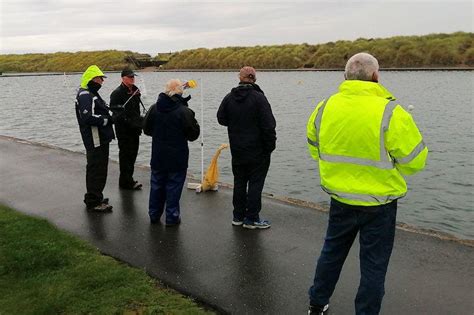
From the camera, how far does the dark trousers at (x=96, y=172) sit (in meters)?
7.50

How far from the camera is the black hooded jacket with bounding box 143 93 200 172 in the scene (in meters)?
6.50

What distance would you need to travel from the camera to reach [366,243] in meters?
3.91

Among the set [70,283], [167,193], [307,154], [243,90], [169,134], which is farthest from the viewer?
[307,154]

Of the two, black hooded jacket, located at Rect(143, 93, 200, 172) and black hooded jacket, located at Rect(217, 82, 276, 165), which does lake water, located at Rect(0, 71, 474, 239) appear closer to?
black hooded jacket, located at Rect(217, 82, 276, 165)

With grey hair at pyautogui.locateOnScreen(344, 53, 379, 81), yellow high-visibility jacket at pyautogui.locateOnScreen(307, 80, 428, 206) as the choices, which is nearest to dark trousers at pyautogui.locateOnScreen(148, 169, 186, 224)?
yellow high-visibility jacket at pyautogui.locateOnScreen(307, 80, 428, 206)

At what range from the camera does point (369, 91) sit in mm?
3756

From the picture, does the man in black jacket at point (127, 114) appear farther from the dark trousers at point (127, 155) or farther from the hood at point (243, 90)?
the hood at point (243, 90)

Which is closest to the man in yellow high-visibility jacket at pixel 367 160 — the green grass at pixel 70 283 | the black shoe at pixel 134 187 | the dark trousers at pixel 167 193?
the green grass at pixel 70 283

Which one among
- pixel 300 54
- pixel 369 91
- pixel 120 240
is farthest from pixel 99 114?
pixel 300 54

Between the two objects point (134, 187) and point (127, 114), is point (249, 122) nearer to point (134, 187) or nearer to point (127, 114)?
point (127, 114)

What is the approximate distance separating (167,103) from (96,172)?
1922 millimetres

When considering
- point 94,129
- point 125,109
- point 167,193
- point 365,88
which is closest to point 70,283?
point 167,193

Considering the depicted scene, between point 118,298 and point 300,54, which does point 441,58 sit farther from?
point 118,298

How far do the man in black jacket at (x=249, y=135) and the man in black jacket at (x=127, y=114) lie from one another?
2.31 meters
